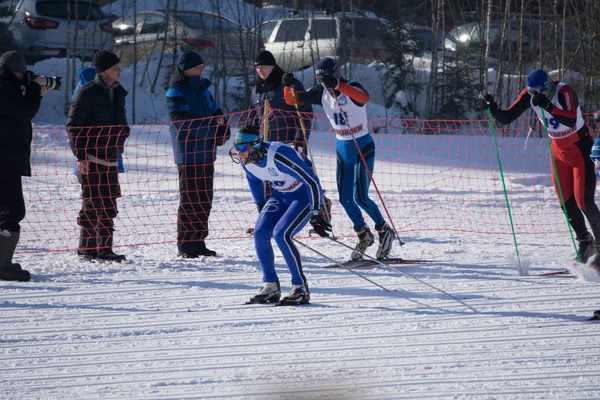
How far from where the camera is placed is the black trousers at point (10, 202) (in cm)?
611

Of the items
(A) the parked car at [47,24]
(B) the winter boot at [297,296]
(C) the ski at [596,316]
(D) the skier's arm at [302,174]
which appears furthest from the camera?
(A) the parked car at [47,24]

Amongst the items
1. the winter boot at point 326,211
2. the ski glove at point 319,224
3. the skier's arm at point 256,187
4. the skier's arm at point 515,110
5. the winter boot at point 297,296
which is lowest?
the winter boot at point 297,296

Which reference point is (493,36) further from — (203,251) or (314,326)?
(314,326)

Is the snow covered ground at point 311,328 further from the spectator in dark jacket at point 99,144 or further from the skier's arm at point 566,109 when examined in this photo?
the skier's arm at point 566,109

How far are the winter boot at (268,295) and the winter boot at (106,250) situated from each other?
6.52 feet

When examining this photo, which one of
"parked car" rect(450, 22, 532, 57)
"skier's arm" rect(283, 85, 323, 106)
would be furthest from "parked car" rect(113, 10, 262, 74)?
"skier's arm" rect(283, 85, 323, 106)

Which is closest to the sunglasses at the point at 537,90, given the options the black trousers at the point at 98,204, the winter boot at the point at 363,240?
the winter boot at the point at 363,240

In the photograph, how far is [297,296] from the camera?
17.7 feet

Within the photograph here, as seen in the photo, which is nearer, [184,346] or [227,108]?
[184,346]

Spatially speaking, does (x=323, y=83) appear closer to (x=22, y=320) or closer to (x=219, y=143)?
(x=219, y=143)

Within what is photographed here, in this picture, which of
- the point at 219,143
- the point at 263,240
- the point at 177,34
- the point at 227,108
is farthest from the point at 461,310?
the point at 177,34

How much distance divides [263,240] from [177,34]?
12.7 m

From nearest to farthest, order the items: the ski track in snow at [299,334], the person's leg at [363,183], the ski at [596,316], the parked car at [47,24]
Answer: the ski track in snow at [299,334], the ski at [596,316], the person's leg at [363,183], the parked car at [47,24]

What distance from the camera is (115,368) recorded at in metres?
4.15
